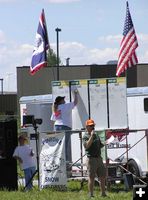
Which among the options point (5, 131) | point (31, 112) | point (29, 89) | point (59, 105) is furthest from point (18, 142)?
point (29, 89)

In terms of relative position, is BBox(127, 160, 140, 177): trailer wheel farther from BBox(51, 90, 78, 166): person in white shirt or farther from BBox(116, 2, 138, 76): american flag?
BBox(116, 2, 138, 76): american flag

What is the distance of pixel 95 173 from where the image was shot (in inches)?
511

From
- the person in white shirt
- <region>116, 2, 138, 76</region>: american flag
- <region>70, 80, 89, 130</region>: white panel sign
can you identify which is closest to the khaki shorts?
the person in white shirt

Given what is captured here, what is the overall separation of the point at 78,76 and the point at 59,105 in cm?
4418

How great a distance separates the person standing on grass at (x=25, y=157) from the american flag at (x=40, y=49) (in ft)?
12.9

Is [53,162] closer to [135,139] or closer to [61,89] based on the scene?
[61,89]

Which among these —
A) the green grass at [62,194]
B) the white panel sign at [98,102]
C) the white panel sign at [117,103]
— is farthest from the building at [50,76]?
the green grass at [62,194]

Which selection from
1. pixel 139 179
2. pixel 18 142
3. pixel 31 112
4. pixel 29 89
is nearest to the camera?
pixel 139 179

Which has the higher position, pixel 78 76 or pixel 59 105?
pixel 78 76

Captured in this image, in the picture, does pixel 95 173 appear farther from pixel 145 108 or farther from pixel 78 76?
pixel 78 76

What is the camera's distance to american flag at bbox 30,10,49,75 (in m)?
18.3

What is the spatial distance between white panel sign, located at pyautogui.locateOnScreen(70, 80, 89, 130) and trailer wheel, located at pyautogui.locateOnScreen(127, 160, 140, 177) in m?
1.60

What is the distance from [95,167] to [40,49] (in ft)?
22.0

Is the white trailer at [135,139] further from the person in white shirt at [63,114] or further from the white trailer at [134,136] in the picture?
the person in white shirt at [63,114]
